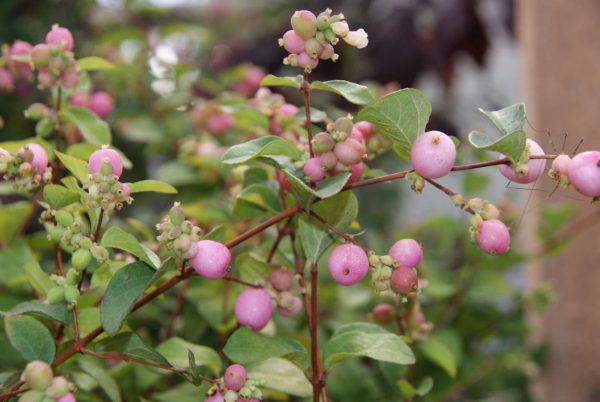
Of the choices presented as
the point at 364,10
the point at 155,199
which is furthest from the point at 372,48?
the point at 155,199

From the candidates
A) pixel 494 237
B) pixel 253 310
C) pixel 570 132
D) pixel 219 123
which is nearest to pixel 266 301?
pixel 253 310

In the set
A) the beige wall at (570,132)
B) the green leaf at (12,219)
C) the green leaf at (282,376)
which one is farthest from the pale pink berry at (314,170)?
the beige wall at (570,132)

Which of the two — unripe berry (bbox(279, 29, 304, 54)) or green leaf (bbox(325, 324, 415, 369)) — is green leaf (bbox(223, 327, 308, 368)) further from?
unripe berry (bbox(279, 29, 304, 54))

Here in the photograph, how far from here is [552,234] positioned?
645mm

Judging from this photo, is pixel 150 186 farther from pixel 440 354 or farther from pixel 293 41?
pixel 440 354

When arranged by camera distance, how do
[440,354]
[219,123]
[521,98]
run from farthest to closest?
[521,98]
[219,123]
[440,354]

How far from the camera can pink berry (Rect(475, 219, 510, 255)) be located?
0.89ft

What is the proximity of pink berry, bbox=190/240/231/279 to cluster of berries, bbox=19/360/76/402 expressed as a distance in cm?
6

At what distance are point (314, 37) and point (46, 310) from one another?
16 cm

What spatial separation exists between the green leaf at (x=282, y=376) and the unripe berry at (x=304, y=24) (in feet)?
0.52

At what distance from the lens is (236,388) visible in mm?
279

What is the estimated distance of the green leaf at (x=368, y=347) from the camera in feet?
1.03

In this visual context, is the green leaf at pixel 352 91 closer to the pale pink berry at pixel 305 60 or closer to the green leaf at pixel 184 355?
the pale pink berry at pixel 305 60

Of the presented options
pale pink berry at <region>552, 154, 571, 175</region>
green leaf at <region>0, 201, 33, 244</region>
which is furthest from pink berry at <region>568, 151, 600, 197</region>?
green leaf at <region>0, 201, 33, 244</region>
